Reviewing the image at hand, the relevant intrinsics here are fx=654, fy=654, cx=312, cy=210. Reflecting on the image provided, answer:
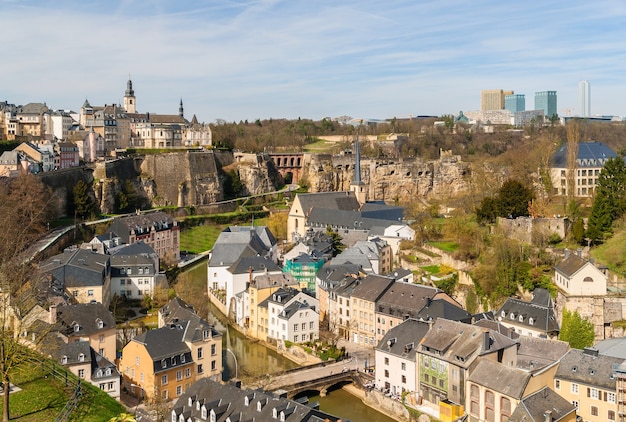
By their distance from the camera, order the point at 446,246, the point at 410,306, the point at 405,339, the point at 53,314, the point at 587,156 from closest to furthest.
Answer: the point at 53,314 < the point at 405,339 < the point at 410,306 < the point at 446,246 < the point at 587,156

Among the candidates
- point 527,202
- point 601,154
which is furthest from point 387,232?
point 601,154

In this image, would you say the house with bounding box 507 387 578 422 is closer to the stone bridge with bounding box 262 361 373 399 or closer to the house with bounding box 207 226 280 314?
the stone bridge with bounding box 262 361 373 399

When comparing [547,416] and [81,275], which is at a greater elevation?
[81,275]

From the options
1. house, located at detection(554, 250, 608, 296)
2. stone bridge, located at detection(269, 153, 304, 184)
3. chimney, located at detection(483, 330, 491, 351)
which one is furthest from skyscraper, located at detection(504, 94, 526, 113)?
chimney, located at detection(483, 330, 491, 351)

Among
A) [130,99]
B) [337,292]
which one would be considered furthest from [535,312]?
[130,99]

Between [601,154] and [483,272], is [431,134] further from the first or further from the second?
[483,272]

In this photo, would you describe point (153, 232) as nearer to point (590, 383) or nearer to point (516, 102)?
point (590, 383)

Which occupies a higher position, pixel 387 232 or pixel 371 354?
pixel 387 232
